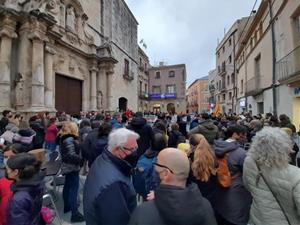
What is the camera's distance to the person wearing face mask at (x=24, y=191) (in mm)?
2014

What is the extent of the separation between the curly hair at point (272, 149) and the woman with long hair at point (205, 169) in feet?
1.48

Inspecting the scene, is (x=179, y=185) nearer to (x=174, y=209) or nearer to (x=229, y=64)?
(x=174, y=209)

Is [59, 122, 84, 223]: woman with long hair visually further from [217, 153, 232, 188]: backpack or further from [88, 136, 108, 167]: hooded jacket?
[217, 153, 232, 188]: backpack

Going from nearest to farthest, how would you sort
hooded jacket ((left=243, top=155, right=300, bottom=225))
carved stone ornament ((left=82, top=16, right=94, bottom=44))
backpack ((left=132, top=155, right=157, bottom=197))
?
hooded jacket ((left=243, top=155, right=300, bottom=225))
backpack ((left=132, top=155, right=157, bottom=197))
carved stone ornament ((left=82, top=16, right=94, bottom=44))

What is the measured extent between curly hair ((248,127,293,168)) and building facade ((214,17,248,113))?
28.5 m

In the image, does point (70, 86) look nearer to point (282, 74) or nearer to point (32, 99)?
point (32, 99)

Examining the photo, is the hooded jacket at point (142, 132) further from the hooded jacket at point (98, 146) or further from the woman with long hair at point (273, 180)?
the woman with long hair at point (273, 180)

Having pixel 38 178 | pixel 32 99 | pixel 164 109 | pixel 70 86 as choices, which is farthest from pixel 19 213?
pixel 164 109

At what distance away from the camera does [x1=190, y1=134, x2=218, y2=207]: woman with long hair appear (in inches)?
98.0

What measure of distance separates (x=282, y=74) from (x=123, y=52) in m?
14.9

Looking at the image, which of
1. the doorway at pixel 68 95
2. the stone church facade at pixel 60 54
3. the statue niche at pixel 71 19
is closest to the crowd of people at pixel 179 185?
the stone church facade at pixel 60 54

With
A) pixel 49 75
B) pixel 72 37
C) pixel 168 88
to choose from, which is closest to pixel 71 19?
pixel 72 37

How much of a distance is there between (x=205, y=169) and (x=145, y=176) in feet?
3.42

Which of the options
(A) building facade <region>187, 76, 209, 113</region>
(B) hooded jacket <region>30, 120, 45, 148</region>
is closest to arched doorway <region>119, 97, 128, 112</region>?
(B) hooded jacket <region>30, 120, 45, 148</region>
